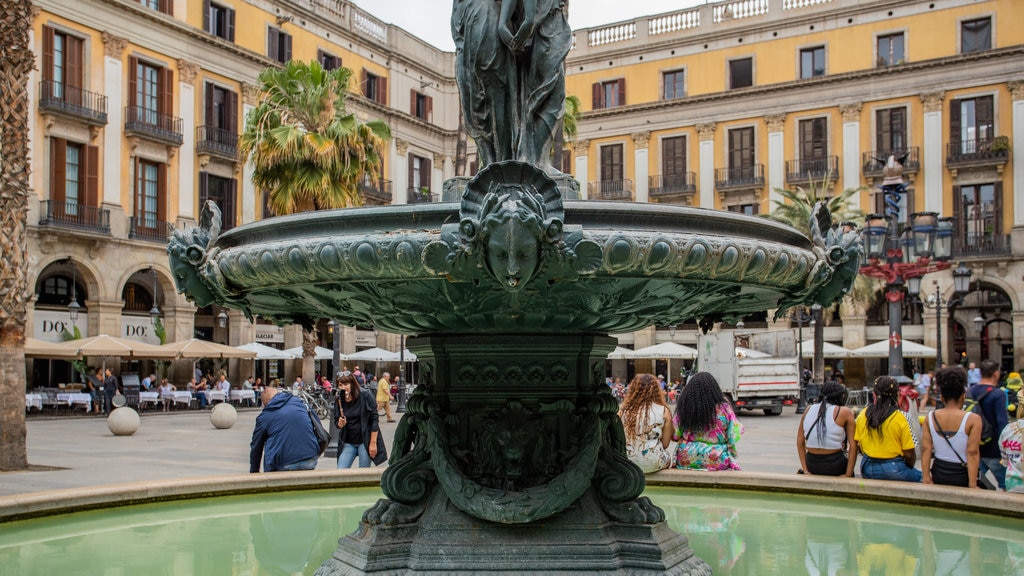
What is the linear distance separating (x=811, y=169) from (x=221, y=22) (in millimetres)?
27607

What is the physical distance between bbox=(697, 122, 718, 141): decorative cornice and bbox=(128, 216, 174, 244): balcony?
1048 inches

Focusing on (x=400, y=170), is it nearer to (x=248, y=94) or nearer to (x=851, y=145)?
(x=248, y=94)

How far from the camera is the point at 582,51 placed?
51125 millimetres

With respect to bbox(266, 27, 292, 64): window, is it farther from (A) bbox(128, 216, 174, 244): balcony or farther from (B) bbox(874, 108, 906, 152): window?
(B) bbox(874, 108, 906, 152): window

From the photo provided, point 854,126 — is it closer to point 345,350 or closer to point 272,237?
point 345,350

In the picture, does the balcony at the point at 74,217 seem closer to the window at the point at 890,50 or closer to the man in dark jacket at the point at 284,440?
the man in dark jacket at the point at 284,440

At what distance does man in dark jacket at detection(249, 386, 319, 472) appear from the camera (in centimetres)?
779

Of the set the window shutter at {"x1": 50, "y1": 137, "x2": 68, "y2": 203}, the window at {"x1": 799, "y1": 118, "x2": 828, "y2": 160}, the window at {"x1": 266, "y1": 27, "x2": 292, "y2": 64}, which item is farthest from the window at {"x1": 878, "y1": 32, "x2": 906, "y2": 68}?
the window shutter at {"x1": 50, "y1": 137, "x2": 68, "y2": 203}

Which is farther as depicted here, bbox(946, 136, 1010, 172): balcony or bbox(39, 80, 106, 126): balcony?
bbox(946, 136, 1010, 172): balcony

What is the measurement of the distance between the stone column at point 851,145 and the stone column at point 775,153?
9.46 feet

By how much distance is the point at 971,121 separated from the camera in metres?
42.2

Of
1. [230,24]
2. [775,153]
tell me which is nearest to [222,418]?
[230,24]

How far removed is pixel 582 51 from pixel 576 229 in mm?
50066

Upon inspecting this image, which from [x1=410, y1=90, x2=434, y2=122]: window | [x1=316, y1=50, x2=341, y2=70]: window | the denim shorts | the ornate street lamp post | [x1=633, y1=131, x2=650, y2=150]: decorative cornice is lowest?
the denim shorts
